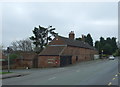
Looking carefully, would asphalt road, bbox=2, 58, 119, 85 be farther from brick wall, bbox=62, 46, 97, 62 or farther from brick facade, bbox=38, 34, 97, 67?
brick wall, bbox=62, 46, 97, 62

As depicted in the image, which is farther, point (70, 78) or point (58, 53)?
point (58, 53)

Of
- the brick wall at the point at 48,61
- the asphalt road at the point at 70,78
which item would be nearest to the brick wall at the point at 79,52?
the brick wall at the point at 48,61

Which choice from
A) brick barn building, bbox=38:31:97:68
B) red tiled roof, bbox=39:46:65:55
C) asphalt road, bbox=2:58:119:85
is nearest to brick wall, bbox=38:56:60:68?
brick barn building, bbox=38:31:97:68

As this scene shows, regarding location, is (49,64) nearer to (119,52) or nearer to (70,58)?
(70,58)

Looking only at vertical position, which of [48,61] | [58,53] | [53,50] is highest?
[53,50]

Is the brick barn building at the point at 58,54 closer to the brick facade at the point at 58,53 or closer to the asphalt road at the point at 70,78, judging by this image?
the brick facade at the point at 58,53

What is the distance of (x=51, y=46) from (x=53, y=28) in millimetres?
30770

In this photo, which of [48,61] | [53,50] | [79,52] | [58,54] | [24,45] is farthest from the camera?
[24,45]

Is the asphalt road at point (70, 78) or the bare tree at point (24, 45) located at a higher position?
the bare tree at point (24, 45)

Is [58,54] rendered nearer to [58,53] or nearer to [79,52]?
[58,53]

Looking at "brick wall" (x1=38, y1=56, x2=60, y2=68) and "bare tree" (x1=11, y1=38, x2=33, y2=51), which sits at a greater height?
"bare tree" (x1=11, y1=38, x2=33, y2=51)

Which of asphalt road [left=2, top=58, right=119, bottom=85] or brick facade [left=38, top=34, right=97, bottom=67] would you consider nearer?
asphalt road [left=2, top=58, right=119, bottom=85]

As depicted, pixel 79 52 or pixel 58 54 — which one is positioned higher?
pixel 79 52

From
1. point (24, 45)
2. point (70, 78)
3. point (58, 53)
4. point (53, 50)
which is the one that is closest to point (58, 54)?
point (58, 53)
